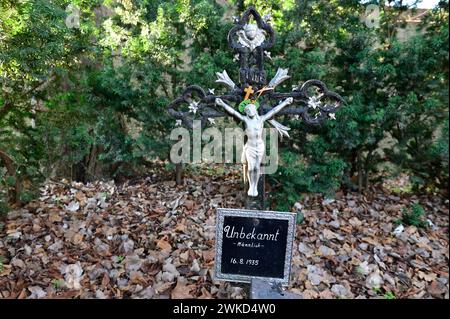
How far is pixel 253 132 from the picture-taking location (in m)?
2.75

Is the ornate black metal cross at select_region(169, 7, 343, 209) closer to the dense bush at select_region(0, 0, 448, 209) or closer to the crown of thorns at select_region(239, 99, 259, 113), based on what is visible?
the crown of thorns at select_region(239, 99, 259, 113)

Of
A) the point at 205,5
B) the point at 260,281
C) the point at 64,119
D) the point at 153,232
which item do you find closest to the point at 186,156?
the point at 153,232

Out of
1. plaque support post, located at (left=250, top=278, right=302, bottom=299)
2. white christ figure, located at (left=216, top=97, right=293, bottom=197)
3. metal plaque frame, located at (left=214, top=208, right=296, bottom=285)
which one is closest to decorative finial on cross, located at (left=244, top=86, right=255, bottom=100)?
white christ figure, located at (left=216, top=97, right=293, bottom=197)

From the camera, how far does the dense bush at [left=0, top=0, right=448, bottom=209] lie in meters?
4.01

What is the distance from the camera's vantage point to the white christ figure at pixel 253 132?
2746 mm

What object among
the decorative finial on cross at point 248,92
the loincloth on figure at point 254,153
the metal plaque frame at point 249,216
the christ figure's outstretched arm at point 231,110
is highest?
the decorative finial on cross at point 248,92

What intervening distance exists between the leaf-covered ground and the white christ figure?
1.07m

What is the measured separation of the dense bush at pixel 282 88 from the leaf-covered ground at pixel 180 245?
411mm

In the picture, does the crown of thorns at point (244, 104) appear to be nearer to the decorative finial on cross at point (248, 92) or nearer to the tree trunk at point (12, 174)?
the decorative finial on cross at point (248, 92)

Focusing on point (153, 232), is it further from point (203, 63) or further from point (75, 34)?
point (75, 34)

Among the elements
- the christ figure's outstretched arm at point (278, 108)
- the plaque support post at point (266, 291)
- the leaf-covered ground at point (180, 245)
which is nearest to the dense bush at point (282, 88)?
the leaf-covered ground at point (180, 245)

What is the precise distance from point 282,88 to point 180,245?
216 cm

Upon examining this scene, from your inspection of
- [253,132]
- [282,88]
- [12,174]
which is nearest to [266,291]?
[253,132]

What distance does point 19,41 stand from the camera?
2943mm
